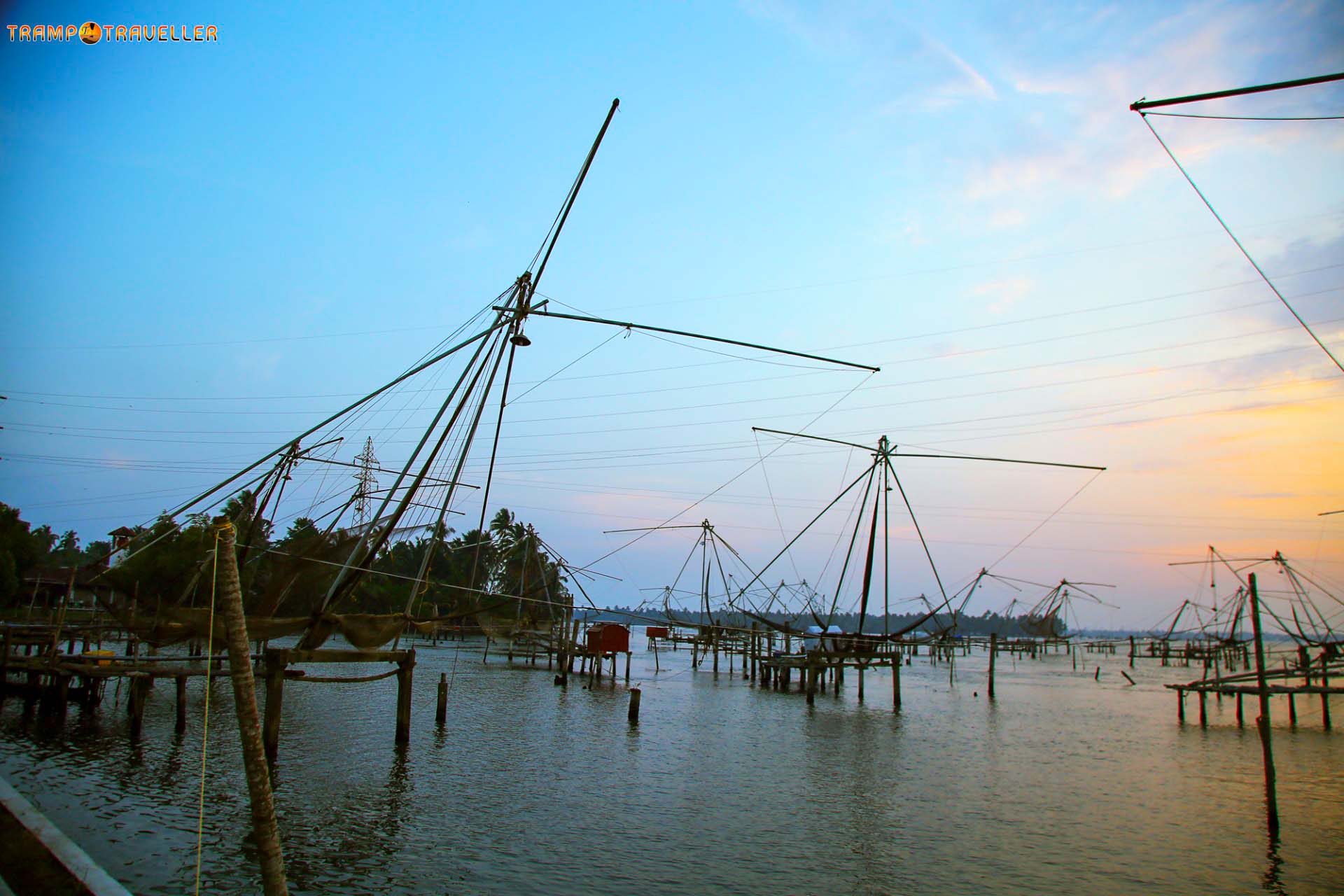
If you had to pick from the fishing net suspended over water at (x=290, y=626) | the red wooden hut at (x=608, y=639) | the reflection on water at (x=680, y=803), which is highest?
the fishing net suspended over water at (x=290, y=626)

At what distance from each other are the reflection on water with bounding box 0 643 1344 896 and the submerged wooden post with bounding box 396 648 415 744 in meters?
0.40

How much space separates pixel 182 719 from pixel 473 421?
10.2 meters

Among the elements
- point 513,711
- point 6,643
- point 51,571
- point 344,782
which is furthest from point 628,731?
point 51,571

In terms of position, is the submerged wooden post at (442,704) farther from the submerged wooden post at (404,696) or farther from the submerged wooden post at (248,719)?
the submerged wooden post at (248,719)

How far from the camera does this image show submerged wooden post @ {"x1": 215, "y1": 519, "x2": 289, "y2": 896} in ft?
15.1

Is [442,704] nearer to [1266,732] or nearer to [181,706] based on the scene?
[181,706]

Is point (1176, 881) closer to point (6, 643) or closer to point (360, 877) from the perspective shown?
point (360, 877)

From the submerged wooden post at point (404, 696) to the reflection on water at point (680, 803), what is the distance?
40cm

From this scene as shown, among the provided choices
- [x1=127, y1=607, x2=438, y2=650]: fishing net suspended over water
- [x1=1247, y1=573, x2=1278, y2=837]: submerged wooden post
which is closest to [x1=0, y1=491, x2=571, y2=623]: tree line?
[x1=127, y1=607, x2=438, y2=650]: fishing net suspended over water

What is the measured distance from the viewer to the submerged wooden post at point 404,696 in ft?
53.8

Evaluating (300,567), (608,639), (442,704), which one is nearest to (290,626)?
(300,567)

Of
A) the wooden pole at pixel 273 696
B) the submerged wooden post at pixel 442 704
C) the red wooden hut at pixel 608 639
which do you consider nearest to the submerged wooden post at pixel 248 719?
the wooden pole at pixel 273 696

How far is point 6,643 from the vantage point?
18594 mm

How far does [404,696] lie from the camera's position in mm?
16703
